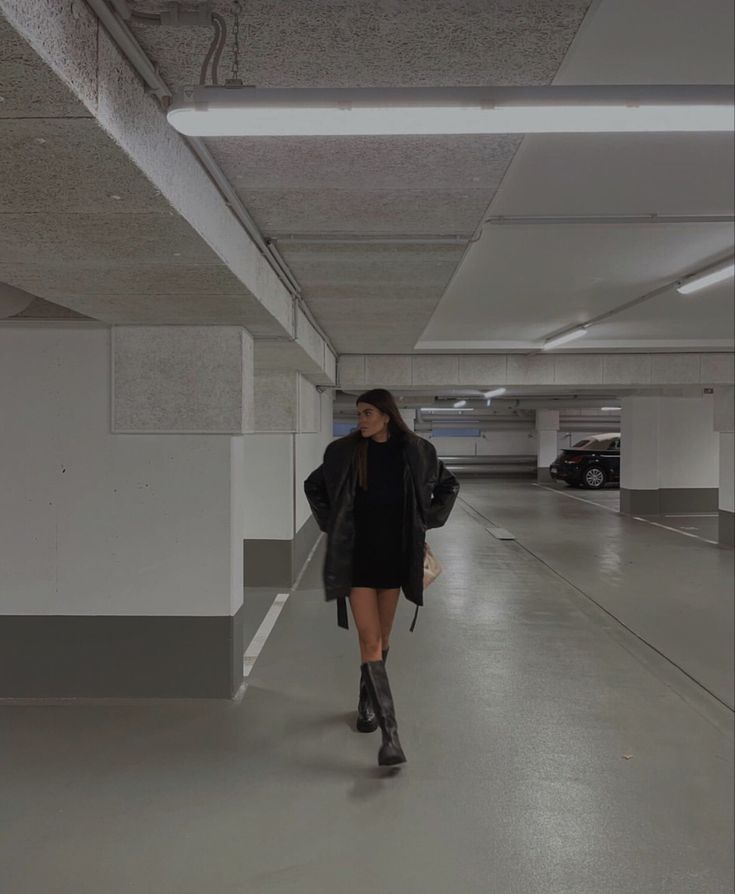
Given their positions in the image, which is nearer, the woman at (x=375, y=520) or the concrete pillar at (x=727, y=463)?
the woman at (x=375, y=520)

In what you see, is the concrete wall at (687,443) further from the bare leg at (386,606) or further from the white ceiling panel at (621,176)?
the bare leg at (386,606)

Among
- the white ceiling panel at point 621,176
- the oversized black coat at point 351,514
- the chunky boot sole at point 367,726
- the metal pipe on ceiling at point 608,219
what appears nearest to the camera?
the white ceiling panel at point 621,176

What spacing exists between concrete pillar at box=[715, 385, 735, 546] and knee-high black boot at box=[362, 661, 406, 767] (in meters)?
8.19

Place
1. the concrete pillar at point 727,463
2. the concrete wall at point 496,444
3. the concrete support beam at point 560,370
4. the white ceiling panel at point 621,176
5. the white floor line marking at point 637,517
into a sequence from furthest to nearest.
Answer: the concrete wall at point 496,444
the white floor line marking at point 637,517
the concrete pillar at point 727,463
the concrete support beam at point 560,370
the white ceiling panel at point 621,176

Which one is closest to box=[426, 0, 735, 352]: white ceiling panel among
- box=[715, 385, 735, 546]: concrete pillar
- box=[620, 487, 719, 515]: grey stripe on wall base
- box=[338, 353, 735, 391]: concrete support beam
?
box=[338, 353, 735, 391]: concrete support beam

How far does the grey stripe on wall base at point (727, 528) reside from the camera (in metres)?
9.68

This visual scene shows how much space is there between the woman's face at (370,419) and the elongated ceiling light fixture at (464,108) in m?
1.78

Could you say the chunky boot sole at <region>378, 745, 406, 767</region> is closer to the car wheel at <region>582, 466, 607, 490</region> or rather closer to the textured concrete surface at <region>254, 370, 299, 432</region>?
the textured concrete surface at <region>254, 370, 299, 432</region>

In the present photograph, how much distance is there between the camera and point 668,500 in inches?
546

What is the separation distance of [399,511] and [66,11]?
234 centimetres

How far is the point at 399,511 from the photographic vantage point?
322cm

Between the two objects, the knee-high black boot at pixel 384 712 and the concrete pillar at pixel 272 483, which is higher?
the concrete pillar at pixel 272 483

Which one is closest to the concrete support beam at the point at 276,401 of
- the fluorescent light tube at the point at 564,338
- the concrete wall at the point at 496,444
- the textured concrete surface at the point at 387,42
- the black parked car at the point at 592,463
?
the fluorescent light tube at the point at 564,338

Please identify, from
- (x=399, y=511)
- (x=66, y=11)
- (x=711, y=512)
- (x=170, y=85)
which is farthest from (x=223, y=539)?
(x=711, y=512)
